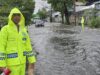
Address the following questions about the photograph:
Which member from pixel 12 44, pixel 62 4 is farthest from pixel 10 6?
pixel 62 4

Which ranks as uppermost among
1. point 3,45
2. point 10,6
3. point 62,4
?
point 10,6

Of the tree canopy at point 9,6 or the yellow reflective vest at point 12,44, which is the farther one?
the tree canopy at point 9,6

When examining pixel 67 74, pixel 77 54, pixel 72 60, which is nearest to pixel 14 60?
pixel 67 74

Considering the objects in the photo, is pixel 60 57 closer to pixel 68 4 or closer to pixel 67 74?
pixel 67 74

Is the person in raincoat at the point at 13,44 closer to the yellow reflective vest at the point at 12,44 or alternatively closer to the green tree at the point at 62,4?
the yellow reflective vest at the point at 12,44

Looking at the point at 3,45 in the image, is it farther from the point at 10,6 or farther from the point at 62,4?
the point at 62,4

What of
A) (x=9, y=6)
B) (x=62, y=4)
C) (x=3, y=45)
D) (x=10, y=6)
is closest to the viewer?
(x=3, y=45)

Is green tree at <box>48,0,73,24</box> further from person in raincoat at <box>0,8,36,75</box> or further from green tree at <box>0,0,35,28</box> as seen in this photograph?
person in raincoat at <box>0,8,36,75</box>

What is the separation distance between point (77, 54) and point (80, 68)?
541 centimetres

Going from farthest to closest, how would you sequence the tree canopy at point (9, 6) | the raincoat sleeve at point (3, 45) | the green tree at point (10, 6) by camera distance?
the green tree at point (10, 6) < the tree canopy at point (9, 6) < the raincoat sleeve at point (3, 45)

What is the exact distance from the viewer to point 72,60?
1825cm

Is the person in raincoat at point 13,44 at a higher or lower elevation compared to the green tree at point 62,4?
higher

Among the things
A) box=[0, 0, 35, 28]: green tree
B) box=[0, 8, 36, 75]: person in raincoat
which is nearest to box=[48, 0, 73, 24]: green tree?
box=[0, 0, 35, 28]: green tree

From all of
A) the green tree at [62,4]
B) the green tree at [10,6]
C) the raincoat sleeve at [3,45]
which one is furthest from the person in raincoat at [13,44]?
the green tree at [62,4]
